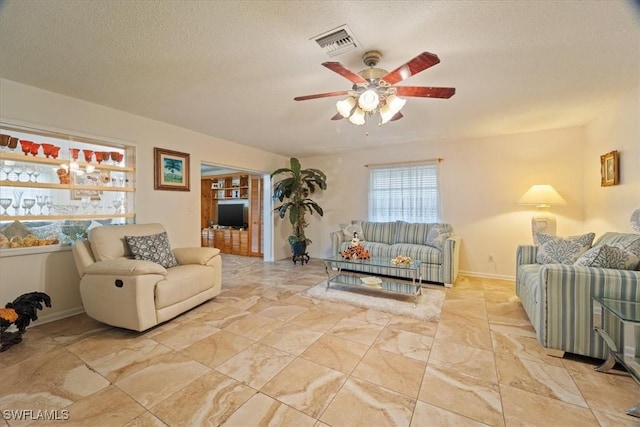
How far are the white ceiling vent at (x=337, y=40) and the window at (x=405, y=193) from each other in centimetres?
330

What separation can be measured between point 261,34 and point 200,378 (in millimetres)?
2376

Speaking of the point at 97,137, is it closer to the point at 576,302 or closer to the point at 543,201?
the point at 576,302

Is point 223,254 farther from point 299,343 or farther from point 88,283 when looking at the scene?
point 299,343

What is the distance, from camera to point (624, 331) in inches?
66.1

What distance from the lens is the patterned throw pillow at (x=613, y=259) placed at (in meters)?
1.95

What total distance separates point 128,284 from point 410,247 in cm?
365

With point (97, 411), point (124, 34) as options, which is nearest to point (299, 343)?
point (97, 411)

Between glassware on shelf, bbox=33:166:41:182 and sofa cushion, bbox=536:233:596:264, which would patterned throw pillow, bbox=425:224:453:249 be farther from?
glassware on shelf, bbox=33:166:41:182

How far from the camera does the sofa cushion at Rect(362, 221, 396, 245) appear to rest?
4723 millimetres

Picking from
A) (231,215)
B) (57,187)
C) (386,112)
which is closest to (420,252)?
(386,112)

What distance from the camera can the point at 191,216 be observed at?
4094 millimetres

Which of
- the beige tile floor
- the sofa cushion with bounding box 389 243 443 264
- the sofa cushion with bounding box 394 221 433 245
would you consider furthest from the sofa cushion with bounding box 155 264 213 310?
the sofa cushion with bounding box 394 221 433 245

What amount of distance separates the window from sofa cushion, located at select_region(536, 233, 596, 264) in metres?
1.85

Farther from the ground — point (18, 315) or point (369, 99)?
point (369, 99)
